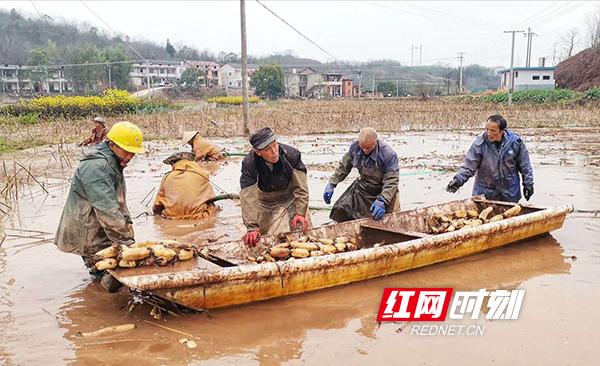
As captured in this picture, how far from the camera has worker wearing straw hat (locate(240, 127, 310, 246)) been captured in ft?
15.5

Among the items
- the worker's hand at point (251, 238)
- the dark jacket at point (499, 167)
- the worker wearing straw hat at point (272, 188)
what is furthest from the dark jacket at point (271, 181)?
the dark jacket at point (499, 167)

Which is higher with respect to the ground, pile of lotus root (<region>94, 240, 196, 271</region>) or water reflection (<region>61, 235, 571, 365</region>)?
pile of lotus root (<region>94, 240, 196, 271</region>)

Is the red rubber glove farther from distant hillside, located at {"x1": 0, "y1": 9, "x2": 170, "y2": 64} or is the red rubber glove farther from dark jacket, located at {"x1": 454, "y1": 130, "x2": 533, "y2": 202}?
distant hillside, located at {"x1": 0, "y1": 9, "x2": 170, "y2": 64}

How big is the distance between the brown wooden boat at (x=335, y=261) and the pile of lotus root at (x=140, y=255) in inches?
2.3

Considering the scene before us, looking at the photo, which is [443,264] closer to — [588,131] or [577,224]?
[577,224]

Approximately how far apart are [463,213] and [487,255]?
27.6 inches

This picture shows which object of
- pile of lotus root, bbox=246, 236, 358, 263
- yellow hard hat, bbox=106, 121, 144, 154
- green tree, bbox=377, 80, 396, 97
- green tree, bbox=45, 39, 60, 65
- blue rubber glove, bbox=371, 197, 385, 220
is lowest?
pile of lotus root, bbox=246, 236, 358, 263

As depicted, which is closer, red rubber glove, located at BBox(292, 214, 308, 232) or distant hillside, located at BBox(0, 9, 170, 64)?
red rubber glove, located at BBox(292, 214, 308, 232)

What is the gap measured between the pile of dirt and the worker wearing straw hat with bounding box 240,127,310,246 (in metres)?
45.1

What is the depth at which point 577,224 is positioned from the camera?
22.4ft

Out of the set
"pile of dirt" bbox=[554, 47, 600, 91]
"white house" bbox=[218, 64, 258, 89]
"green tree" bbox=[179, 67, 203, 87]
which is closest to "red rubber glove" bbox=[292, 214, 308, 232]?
"pile of dirt" bbox=[554, 47, 600, 91]

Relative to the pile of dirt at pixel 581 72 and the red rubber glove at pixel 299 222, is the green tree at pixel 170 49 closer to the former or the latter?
the pile of dirt at pixel 581 72

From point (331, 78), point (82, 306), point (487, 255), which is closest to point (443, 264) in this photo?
point (487, 255)

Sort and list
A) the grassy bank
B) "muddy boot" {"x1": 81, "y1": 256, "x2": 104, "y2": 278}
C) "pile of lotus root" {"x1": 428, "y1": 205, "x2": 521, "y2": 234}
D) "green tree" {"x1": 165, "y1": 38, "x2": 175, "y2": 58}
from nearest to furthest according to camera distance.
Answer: "muddy boot" {"x1": 81, "y1": 256, "x2": 104, "y2": 278}, "pile of lotus root" {"x1": 428, "y1": 205, "x2": 521, "y2": 234}, the grassy bank, "green tree" {"x1": 165, "y1": 38, "x2": 175, "y2": 58}
